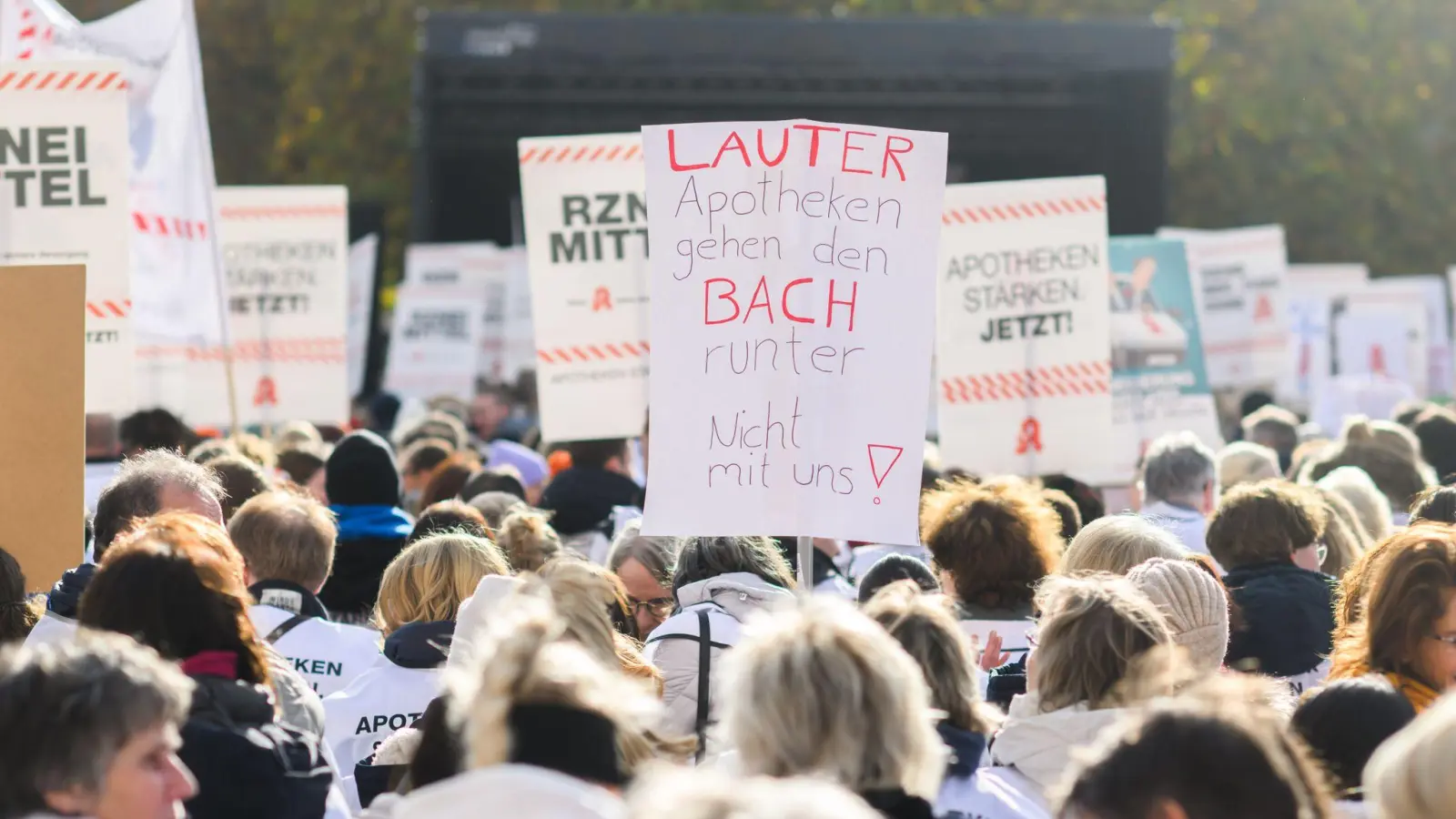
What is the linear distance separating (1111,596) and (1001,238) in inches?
207

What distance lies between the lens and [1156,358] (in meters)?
9.91

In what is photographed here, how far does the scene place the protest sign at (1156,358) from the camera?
Result: 9.73m

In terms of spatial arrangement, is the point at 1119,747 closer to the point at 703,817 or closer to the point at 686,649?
the point at 703,817

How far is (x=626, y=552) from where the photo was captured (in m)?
5.73

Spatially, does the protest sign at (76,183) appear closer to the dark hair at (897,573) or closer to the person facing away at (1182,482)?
the dark hair at (897,573)

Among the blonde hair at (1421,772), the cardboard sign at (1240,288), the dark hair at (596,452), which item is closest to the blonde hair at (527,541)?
the dark hair at (596,452)

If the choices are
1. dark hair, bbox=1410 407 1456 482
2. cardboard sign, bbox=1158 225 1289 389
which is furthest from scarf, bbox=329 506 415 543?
cardboard sign, bbox=1158 225 1289 389

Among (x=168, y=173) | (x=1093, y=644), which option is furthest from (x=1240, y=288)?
(x=1093, y=644)

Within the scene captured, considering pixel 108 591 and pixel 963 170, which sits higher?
pixel 963 170

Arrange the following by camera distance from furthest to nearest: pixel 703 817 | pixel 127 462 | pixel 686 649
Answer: pixel 127 462 < pixel 686 649 < pixel 703 817

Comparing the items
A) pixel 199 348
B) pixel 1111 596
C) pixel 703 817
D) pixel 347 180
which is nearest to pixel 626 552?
pixel 1111 596

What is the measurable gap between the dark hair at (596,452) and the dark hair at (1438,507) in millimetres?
3347

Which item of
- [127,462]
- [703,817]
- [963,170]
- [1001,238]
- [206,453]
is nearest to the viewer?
[703,817]

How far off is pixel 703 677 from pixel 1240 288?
1051 centimetres
